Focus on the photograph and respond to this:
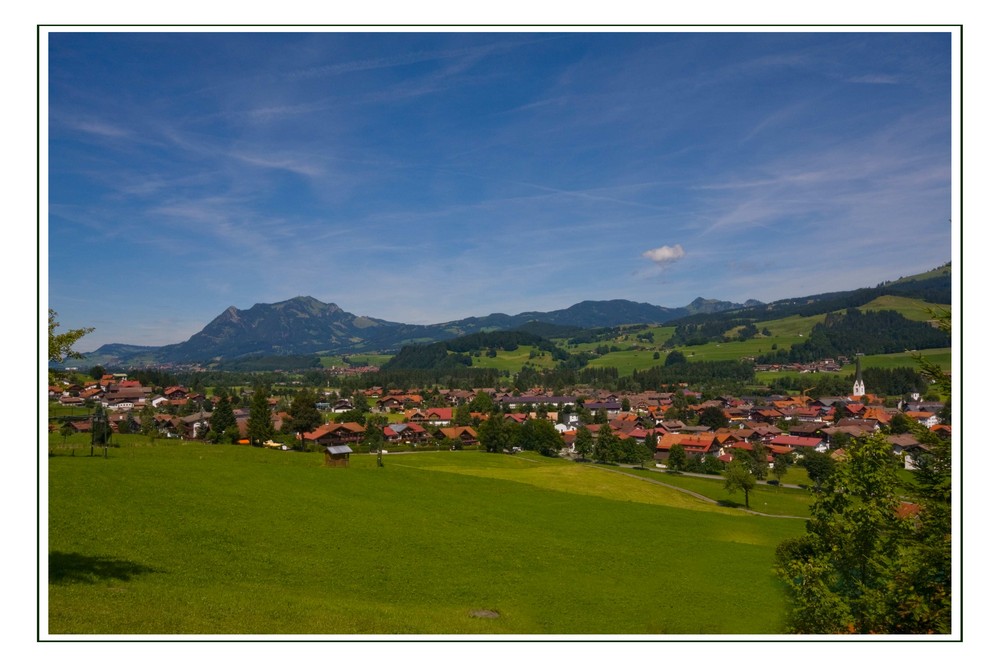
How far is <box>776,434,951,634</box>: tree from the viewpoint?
30.2 feet

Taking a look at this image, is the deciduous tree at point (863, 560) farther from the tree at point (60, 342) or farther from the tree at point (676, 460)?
the tree at point (676, 460)

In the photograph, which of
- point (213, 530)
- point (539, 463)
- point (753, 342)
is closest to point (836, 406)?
point (539, 463)

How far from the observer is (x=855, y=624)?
33.1 feet

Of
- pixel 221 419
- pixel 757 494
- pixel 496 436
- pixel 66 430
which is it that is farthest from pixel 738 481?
pixel 221 419

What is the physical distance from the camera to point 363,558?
1723 centimetres

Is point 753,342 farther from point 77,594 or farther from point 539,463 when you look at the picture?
point 77,594

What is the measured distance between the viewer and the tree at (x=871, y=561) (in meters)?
9.20

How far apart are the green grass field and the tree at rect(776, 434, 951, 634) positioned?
2828mm

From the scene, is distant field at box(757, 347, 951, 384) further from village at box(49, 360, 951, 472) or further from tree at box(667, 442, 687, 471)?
tree at box(667, 442, 687, 471)

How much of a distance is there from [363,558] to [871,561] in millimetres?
13305

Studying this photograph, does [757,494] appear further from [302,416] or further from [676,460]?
[302,416]

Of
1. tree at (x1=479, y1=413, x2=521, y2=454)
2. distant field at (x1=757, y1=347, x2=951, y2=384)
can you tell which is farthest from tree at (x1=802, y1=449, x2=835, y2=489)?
tree at (x1=479, y1=413, x2=521, y2=454)

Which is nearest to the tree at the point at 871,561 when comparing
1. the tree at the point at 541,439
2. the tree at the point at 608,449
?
the tree at the point at 608,449

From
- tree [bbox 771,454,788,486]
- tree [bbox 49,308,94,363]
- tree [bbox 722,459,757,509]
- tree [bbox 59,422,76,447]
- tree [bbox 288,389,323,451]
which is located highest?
tree [bbox 49,308,94,363]
